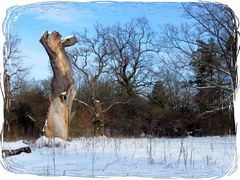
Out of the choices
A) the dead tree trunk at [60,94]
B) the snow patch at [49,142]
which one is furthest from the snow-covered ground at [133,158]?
the dead tree trunk at [60,94]

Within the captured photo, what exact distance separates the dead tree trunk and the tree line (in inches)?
3.3

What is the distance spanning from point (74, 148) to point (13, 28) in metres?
0.91

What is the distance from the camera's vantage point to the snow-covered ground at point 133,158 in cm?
286

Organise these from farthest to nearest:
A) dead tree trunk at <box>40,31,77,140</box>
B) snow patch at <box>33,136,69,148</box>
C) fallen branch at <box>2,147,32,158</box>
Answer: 1. dead tree trunk at <box>40,31,77,140</box>
2. snow patch at <box>33,136,69,148</box>
3. fallen branch at <box>2,147,32,158</box>

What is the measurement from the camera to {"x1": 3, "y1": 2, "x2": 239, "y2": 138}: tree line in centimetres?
295

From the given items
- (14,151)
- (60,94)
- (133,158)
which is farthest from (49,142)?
(133,158)

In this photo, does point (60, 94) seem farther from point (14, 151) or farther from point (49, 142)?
point (14, 151)

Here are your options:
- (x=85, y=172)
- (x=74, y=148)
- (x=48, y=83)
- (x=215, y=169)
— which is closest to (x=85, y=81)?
(x=48, y=83)

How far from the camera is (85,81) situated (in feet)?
10.8

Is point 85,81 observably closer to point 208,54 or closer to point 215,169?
point 208,54

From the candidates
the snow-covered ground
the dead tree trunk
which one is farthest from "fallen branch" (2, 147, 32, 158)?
the dead tree trunk

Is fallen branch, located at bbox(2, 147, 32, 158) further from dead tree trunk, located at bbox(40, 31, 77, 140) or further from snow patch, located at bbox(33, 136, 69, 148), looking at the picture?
dead tree trunk, located at bbox(40, 31, 77, 140)

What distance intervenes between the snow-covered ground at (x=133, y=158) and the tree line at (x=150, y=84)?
8cm

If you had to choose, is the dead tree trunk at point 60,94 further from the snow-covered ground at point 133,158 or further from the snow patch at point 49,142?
the snow-covered ground at point 133,158
